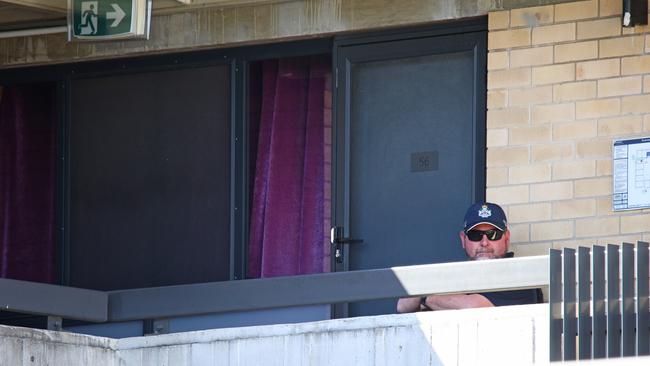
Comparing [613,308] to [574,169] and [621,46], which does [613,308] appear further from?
[621,46]

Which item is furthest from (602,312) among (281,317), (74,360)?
(74,360)

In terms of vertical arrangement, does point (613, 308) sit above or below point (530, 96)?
below

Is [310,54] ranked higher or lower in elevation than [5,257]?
higher

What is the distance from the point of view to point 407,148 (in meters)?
12.2

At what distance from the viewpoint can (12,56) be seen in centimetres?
1351

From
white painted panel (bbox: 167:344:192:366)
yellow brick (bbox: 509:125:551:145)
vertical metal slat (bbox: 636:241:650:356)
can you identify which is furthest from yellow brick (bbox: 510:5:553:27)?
white painted panel (bbox: 167:344:192:366)

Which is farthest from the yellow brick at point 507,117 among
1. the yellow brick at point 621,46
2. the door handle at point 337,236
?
the door handle at point 337,236

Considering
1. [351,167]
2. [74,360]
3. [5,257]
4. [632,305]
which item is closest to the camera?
[632,305]

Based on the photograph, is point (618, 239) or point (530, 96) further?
point (530, 96)

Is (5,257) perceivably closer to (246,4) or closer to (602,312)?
(246,4)

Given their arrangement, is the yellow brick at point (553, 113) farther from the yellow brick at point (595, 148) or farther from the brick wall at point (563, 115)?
the yellow brick at point (595, 148)

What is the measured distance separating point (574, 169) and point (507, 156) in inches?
17.1

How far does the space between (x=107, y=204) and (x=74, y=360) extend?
2.48 metres

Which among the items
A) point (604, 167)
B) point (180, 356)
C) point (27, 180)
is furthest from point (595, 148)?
point (27, 180)
